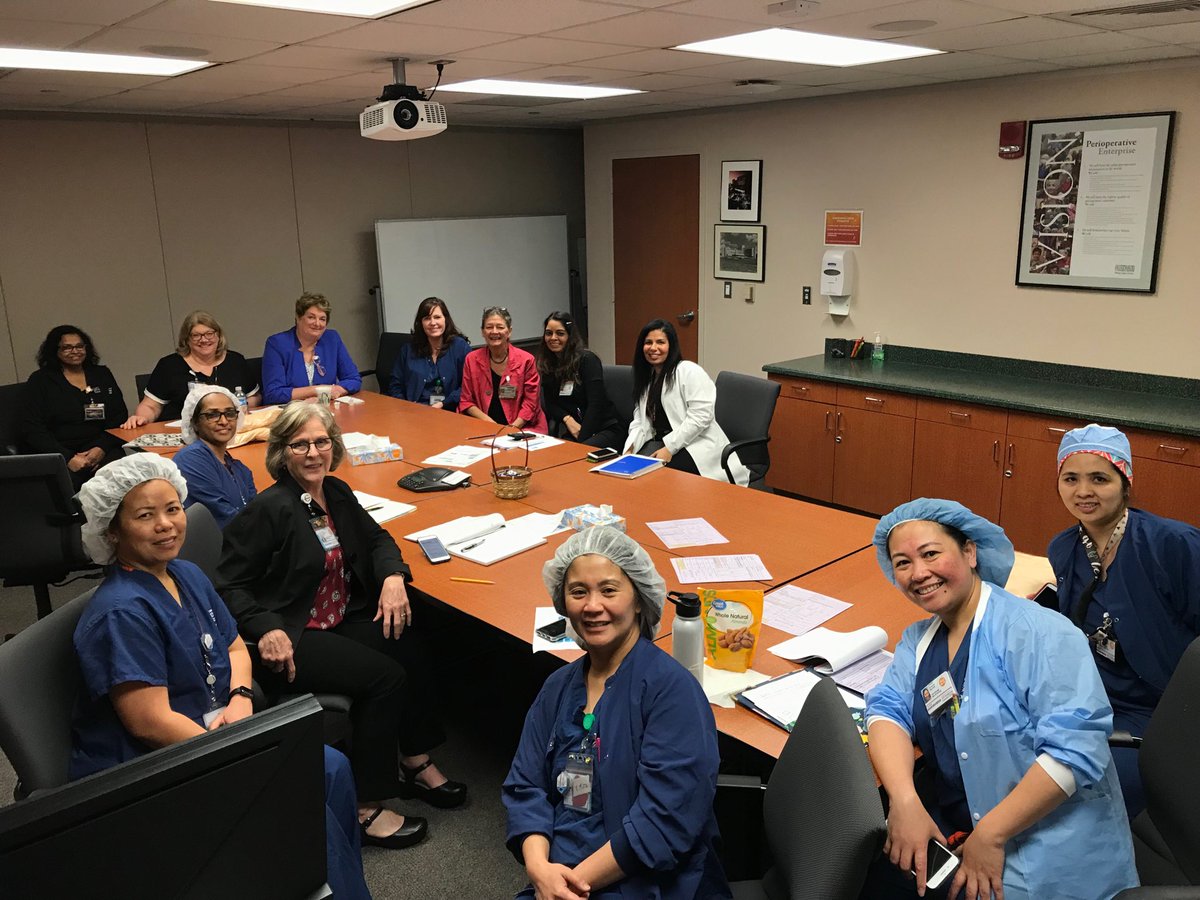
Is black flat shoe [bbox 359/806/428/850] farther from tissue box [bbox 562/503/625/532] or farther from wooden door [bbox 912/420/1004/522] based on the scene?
wooden door [bbox 912/420/1004/522]

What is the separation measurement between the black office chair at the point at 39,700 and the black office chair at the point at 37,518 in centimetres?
152

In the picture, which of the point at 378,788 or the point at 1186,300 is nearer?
the point at 378,788

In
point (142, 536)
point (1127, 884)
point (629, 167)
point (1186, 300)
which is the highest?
point (629, 167)

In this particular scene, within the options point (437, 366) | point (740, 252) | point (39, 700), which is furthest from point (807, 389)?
point (39, 700)

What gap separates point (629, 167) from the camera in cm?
695

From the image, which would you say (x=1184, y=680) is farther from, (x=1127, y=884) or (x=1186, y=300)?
(x=1186, y=300)

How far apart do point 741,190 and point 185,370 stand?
12.2 feet

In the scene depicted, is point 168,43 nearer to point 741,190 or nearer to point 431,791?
point 431,791

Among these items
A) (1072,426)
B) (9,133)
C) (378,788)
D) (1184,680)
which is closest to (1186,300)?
(1072,426)

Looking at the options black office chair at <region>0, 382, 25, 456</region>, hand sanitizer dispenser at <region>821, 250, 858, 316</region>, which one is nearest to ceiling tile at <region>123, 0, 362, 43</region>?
black office chair at <region>0, 382, 25, 456</region>

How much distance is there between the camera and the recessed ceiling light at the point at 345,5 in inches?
105

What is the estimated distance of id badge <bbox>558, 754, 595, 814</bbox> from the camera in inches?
70.8

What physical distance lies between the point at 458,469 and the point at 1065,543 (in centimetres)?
246

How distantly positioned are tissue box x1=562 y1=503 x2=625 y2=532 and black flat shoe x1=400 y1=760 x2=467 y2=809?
0.93 metres
